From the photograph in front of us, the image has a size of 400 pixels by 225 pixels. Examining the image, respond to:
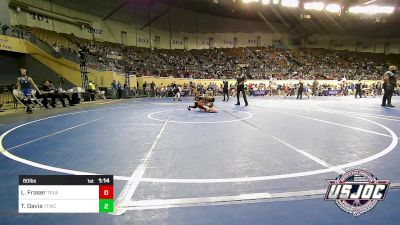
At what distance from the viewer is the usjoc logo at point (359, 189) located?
248 centimetres

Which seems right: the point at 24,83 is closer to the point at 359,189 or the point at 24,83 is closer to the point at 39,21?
the point at 359,189

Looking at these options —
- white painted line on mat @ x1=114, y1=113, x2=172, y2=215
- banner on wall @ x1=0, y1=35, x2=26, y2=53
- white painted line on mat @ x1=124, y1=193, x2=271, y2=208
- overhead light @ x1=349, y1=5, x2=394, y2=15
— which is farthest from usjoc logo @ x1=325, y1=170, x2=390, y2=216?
overhead light @ x1=349, y1=5, x2=394, y2=15

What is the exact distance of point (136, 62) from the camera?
33.7 metres

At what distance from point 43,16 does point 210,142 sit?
1217 inches

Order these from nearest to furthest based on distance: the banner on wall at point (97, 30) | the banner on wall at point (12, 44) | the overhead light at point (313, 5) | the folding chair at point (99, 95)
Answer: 1. the banner on wall at point (12, 44)
2. the folding chair at point (99, 95)
3. the overhead light at point (313, 5)
4. the banner on wall at point (97, 30)

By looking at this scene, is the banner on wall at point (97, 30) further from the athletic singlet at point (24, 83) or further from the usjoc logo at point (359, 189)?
the usjoc logo at point (359, 189)

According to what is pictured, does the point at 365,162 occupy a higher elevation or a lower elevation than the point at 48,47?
lower

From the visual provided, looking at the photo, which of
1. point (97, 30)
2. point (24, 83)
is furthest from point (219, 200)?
point (97, 30)

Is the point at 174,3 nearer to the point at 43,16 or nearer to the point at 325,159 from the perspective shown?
the point at 43,16

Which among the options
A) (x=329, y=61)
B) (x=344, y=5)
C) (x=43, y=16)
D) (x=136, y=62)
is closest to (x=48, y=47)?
(x=43, y=16)

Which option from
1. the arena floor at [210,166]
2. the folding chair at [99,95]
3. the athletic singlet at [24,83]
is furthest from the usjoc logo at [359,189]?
the folding chair at [99,95]

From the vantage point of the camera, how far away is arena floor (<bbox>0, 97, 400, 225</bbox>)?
279 centimetres

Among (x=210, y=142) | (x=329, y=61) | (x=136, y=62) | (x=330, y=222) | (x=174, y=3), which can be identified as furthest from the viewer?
(x=329, y=61)
